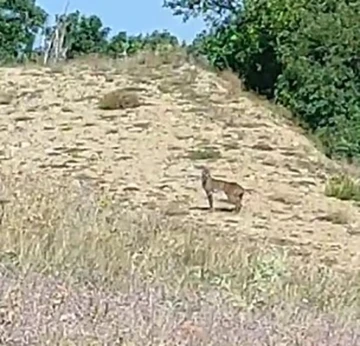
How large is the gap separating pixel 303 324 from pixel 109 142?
2056cm

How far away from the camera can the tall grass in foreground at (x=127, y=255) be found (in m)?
4.82

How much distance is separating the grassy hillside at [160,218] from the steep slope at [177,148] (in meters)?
0.05

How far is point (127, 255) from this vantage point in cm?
568

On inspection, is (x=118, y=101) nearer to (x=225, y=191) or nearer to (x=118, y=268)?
(x=225, y=191)

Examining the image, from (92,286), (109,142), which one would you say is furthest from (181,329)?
(109,142)

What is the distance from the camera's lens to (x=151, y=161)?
22969 millimetres

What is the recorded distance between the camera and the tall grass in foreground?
4820 mm

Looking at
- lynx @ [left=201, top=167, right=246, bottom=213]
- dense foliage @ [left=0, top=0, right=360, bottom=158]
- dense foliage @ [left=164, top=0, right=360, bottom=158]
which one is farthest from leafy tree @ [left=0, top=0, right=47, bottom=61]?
lynx @ [left=201, top=167, right=246, bottom=213]

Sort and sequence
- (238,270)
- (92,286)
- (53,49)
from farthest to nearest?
(53,49) < (238,270) < (92,286)

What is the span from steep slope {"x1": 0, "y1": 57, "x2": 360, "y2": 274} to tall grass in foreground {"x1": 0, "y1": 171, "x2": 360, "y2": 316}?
7061 millimetres

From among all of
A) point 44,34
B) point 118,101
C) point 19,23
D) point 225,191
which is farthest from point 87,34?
point 225,191

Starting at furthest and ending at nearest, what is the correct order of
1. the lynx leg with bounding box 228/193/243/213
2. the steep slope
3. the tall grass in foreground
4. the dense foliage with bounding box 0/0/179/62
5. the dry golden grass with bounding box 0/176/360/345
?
1. the dense foliage with bounding box 0/0/179/62
2. the lynx leg with bounding box 228/193/243/213
3. the steep slope
4. the tall grass in foreground
5. the dry golden grass with bounding box 0/176/360/345

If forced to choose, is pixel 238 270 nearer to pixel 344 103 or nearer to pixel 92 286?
pixel 92 286

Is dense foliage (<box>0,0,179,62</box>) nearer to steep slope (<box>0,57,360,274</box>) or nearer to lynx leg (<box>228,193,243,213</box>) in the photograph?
steep slope (<box>0,57,360,274</box>)
